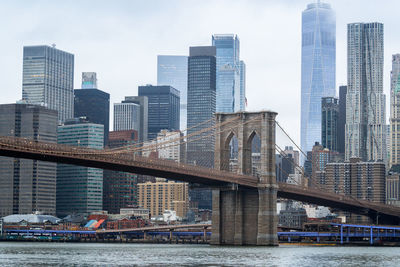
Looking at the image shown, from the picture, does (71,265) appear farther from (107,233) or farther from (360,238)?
(107,233)

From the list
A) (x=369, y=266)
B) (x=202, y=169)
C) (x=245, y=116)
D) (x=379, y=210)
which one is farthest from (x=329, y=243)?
(x=369, y=266)

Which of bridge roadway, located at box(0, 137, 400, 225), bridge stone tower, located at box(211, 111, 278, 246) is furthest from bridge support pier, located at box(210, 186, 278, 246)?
bridge roadway, located at box(0, 137, 400, 225)

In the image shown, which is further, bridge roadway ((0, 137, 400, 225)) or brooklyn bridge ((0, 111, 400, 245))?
brooklyn bridge ((0, 111, 400, 245))

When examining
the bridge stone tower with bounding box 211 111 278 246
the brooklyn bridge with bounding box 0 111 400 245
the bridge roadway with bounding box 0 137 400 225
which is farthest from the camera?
the bridge stone tower with bounding box 211 111 278 246

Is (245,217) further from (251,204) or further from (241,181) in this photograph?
(241,181)

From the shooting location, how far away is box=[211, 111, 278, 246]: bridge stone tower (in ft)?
334

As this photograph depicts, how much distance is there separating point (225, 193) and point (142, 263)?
125 feet

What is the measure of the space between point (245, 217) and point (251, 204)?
1.60 m

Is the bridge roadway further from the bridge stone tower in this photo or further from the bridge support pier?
the bridge support pier

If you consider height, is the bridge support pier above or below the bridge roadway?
below

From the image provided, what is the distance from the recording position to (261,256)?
255 ft

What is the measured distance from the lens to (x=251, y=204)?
103688 millimetres

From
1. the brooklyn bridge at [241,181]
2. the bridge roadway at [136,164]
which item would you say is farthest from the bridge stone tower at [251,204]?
the bridge roadway at [136,164]

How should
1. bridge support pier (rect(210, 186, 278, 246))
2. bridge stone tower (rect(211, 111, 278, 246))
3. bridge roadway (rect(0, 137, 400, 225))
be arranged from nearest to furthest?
bridge roadway (rect(0, 137, 400, 225)) < bridge support pier (rect(210, 186, 278, 246)) < bridge stone tower (rect(211, 111, 278, 246))
